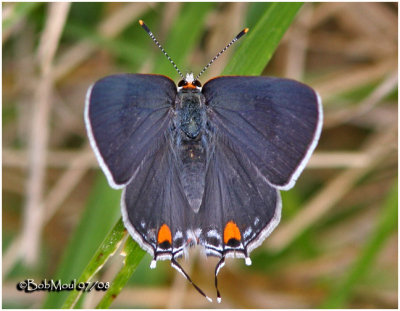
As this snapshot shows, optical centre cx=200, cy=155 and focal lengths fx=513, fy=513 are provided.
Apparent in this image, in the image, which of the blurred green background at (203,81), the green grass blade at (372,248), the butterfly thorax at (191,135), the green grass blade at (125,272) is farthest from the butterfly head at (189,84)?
the green grass blade at (372,248)

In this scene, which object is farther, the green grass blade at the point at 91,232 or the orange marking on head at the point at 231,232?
the green grass blade at the point at 91,232

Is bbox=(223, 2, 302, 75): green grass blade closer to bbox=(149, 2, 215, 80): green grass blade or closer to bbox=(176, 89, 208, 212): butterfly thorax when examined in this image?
bbox=(176, 89, 208, 212): butterfly thorax

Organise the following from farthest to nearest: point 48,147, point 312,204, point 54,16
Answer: point 48,147 → point 312,204 → point 54,16

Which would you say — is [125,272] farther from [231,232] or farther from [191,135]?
[191,135]

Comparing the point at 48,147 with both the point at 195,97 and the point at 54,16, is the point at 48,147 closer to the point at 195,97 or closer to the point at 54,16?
the point at 54,16

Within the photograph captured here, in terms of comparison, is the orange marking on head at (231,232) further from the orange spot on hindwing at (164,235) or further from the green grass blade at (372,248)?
the green grass blade at (372,248)

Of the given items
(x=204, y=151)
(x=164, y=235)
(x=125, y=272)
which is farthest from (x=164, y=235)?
(x=204, y=151)

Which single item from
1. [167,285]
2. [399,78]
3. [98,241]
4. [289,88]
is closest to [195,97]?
[289,88]
